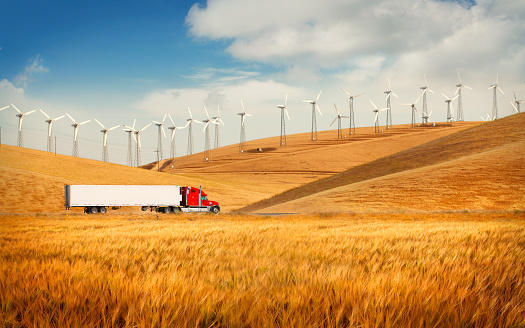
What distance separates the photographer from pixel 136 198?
208ft

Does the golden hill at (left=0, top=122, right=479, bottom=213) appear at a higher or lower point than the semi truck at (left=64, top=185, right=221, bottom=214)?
higher

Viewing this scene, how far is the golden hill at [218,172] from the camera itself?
80.7 m

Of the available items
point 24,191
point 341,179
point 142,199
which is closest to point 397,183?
point 341,179

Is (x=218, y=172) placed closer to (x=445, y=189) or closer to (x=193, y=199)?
(x=193, y=199)

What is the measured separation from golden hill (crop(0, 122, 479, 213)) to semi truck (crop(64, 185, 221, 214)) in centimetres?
1358

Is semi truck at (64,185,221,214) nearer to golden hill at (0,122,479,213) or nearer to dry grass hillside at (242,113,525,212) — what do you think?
dry grass hillside at (242,113,525,212)

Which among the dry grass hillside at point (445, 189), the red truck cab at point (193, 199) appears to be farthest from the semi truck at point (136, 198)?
the dry grass hillside at point (445, 189)

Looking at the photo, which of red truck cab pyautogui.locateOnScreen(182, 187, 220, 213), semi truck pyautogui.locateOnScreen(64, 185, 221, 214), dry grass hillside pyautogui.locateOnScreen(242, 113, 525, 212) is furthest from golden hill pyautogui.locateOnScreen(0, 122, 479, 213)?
dry grass hillside pyautogui.locateOnScreen(242, 113, 525, 212)

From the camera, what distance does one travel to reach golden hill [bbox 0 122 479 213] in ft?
265

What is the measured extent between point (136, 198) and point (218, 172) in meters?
98.4

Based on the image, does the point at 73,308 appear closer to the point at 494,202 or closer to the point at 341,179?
the point at 494,202

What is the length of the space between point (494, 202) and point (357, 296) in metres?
56.0

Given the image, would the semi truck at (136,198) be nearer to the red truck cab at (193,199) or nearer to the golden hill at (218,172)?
the red truck cab at (193,199)

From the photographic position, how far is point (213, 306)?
4492mm
